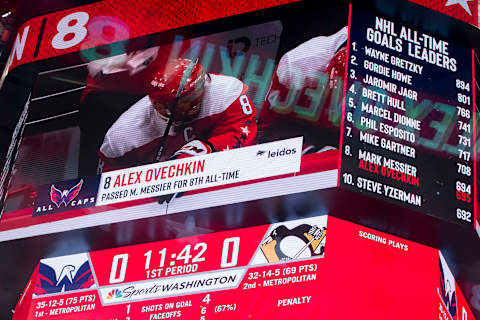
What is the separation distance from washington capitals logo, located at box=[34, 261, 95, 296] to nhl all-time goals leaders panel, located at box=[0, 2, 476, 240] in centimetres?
40

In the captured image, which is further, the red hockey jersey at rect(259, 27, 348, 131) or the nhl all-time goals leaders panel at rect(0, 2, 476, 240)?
the red hockey jersey at rect(259, 27, 348, 131)

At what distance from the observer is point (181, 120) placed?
6688 millimetres

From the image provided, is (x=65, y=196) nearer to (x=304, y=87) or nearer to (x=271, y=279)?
(x=271, y=279)

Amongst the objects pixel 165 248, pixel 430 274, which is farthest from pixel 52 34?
pixel 430 274

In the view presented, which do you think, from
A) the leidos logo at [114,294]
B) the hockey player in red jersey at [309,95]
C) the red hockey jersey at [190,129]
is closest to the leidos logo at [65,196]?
the red hockey jersey at [190,129]

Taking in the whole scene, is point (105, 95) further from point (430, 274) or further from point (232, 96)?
point (430, 274)

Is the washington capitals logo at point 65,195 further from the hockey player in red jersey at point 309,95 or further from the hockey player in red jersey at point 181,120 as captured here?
the hockey player in red jersey at point 309,95

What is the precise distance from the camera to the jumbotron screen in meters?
6.00

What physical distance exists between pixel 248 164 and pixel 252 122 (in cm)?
37

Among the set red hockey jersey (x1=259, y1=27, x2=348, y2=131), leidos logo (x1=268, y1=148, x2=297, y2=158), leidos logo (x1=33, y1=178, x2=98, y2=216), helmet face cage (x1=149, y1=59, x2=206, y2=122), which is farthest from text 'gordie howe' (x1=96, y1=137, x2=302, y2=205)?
helmet face cage (x1=149, y1=59, x2=206, y2=122)

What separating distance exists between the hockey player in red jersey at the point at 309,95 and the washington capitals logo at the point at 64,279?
1.86 meters

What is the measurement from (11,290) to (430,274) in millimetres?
3727

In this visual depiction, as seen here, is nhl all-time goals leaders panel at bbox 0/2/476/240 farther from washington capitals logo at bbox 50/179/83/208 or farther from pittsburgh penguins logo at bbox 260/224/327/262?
pittsburgh penguins logo at bbox 260/224/327/262

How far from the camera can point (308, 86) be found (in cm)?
644
